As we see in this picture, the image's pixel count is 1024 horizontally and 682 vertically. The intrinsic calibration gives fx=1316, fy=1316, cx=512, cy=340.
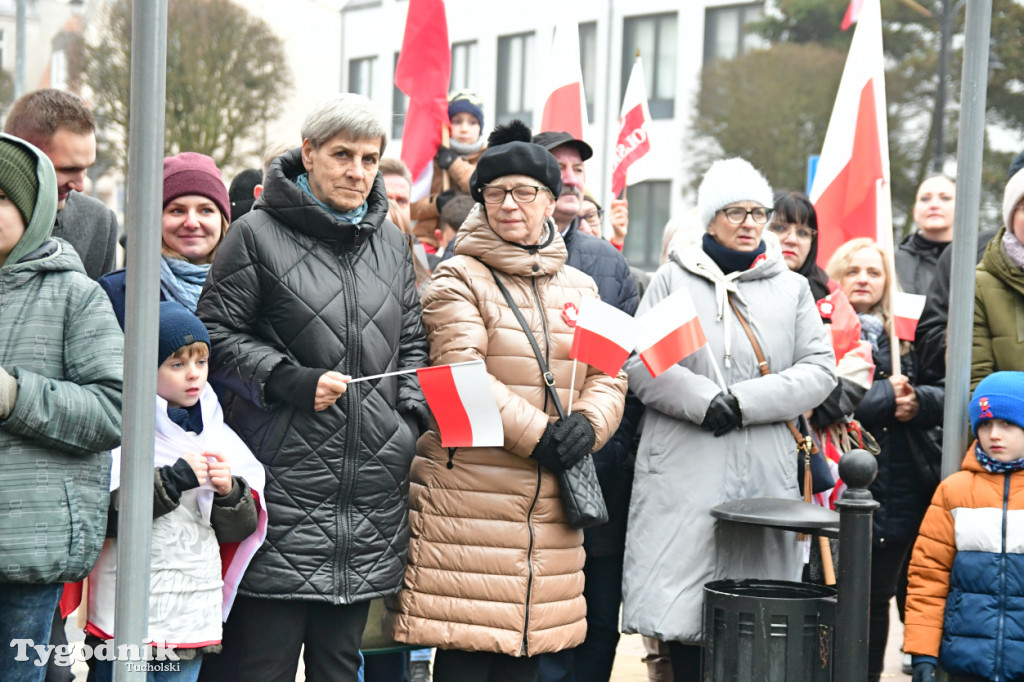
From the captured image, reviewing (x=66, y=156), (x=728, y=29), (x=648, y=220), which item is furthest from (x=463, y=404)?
(x=648, y=220)

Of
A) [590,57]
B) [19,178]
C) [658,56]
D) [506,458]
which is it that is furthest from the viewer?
[590,57]

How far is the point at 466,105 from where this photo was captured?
28.3 ft

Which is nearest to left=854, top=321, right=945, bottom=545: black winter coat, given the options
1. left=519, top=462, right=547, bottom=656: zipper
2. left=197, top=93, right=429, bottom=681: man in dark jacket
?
left=519, top=462, right=547, bottom=656: zipper

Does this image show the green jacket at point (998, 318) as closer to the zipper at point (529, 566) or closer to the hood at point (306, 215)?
the zipper at point (529, 566)

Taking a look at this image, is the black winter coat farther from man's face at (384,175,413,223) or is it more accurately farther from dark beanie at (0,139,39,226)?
dark beanie at (0,139,39,226)

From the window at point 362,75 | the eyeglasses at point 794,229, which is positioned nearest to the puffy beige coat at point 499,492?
the eyeglasses at point 794,229

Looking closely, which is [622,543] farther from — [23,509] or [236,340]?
[23,509]

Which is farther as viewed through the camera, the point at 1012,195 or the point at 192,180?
the point at 1012,195

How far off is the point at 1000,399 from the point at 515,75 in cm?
3168

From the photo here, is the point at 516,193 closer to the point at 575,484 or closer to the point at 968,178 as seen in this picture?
the point at 575,484

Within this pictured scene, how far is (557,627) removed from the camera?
14.8 ft

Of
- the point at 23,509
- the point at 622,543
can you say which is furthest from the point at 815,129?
the point at 23,509

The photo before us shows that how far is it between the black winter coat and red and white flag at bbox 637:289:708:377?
54.8 inches

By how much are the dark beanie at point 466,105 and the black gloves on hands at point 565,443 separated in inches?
177
